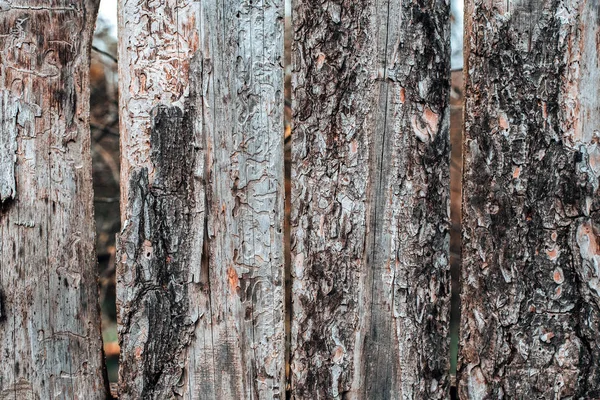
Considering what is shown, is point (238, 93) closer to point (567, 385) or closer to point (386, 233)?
point (386, 233)

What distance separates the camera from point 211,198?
1.47 meters

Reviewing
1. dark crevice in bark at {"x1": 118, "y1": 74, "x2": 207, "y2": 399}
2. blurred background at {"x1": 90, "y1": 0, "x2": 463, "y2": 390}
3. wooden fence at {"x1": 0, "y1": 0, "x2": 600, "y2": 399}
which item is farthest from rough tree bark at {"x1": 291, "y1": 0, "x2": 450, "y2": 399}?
blurred background at {"x1": 90, "y1": 0, "x2": 463, "y2": 390}

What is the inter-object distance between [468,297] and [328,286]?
1.27 feet

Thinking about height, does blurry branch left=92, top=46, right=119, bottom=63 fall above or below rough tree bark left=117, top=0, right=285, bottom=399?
above

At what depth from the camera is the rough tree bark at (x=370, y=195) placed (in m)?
1.47

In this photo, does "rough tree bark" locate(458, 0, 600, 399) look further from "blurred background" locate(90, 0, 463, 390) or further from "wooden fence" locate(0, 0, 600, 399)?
"blurred background" locate(90, 0, 463, 390)

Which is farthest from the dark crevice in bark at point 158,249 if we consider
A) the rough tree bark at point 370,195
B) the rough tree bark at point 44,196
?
the rough tree bark at point 370,195

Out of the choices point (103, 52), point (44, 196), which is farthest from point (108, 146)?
point (44, 196)

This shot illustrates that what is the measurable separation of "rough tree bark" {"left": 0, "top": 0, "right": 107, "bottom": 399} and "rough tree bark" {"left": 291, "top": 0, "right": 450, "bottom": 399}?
0.59 meters

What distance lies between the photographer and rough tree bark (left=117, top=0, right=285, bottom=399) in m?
1.45

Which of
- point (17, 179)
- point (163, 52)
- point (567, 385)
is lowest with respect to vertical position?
point (567, 385)

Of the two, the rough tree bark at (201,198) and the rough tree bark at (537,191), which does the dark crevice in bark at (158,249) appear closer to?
the rough tree bark at (201,198)

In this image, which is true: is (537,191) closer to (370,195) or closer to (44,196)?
(370,195)

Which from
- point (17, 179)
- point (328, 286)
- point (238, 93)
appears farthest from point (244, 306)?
point (17, 179)
